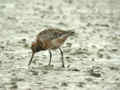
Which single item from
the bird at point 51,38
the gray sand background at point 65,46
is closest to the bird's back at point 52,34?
the bird at point 51,38

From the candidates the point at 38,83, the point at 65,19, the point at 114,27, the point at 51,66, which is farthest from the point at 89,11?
the point at 38,83

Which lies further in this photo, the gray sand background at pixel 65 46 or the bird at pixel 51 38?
the bird at pixel 51 38

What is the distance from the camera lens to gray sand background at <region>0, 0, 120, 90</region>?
28.6 feet

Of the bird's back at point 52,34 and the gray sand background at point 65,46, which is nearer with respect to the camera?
the gray sand background at point 65,46

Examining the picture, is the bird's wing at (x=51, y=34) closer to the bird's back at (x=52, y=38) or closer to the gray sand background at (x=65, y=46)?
the bird's back at (x=52, y=38)

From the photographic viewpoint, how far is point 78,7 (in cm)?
2041

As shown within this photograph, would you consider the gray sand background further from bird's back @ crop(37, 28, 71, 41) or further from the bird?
bird's back @ crop(37, 28, 71, 41)

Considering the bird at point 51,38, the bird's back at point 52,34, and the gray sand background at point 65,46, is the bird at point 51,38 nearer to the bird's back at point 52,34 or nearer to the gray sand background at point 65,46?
the bird's back at point 52,34

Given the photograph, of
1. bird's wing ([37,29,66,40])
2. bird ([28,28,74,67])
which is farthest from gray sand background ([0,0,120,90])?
bird's wing ([37,29,66,40])

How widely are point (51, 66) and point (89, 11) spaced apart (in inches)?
381

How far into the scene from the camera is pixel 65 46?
12.6 meters

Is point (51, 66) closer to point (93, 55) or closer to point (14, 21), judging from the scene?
point (93, 55)

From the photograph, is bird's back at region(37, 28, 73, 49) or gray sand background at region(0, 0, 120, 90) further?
bird's back at region(37, 28, 73, 49)

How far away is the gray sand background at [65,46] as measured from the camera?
8711 mm
